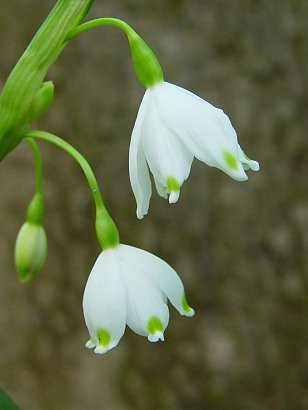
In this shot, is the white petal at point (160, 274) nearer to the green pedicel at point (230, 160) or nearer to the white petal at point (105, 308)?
the white petal at point (105, 308)

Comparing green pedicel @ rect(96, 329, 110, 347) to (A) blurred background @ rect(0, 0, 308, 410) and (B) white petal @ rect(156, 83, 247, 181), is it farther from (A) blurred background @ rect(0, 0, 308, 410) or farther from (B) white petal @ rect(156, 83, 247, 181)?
(A) blurred background @ rect(0, 0, 308, 410)

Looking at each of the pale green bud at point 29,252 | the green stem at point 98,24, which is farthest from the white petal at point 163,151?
the pale green bud at point 29,252

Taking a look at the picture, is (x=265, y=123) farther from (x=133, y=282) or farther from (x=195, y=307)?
(x=133, y=282)

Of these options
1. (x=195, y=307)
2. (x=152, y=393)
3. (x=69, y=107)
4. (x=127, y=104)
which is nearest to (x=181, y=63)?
(x=127, y=104)

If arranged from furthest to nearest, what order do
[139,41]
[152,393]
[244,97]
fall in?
[152,393] → [244,97] → [139,41]

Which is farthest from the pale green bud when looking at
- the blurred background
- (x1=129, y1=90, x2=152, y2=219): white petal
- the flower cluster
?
the blurred background

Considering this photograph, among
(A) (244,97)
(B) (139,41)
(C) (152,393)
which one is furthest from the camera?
(C) (152,393)

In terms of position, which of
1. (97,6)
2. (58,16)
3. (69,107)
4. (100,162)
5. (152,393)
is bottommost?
(152,393)

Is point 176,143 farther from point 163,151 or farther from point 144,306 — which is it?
point 144,306
